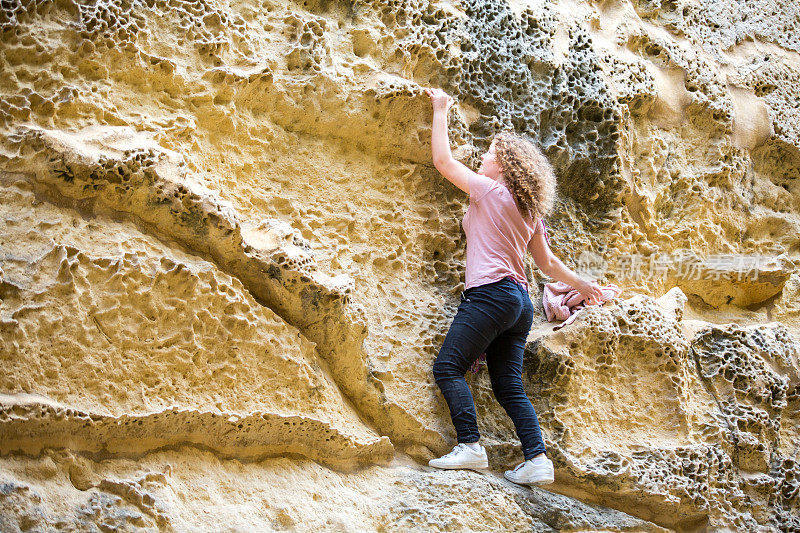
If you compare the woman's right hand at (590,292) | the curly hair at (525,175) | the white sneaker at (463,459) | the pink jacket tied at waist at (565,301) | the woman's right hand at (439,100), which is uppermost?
the woman's right hand at (439,100)

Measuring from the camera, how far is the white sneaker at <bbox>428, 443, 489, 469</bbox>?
225cm

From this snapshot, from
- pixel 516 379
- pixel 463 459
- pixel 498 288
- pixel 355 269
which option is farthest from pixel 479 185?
pixel 463 459

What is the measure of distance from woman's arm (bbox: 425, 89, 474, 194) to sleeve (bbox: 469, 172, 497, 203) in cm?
2

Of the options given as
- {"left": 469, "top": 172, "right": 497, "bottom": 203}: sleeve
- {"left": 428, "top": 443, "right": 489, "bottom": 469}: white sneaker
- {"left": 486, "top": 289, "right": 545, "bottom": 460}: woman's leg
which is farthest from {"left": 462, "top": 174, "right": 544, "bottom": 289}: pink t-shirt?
{"left": 428, "top": 443, "right": 489, "bottom": 469}: white sneaker

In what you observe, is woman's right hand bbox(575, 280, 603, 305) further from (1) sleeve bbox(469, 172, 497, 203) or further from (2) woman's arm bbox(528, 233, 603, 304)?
(1) sleeve bbox(469, 172, 497, 203)

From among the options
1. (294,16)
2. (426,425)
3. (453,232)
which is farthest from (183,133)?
(426,425)

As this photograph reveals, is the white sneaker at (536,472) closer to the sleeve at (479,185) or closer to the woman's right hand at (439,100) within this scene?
the sleeve at (479,185)

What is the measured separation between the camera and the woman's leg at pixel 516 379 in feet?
7.42

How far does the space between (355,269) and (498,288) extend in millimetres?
450

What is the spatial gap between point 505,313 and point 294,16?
1131 millimetres

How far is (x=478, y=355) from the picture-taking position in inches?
90.8

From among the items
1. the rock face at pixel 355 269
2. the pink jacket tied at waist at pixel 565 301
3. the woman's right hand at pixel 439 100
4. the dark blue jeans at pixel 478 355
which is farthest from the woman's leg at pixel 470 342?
the woman's right hand at pixel 439 100

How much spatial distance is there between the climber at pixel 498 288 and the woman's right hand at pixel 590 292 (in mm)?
67

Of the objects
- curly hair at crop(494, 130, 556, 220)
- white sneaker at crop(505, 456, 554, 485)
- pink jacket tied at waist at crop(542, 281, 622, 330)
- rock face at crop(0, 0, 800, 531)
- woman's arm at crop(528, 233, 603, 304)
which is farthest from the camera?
pink jacket tied at waist at crop(542, 281, 622, 330)
